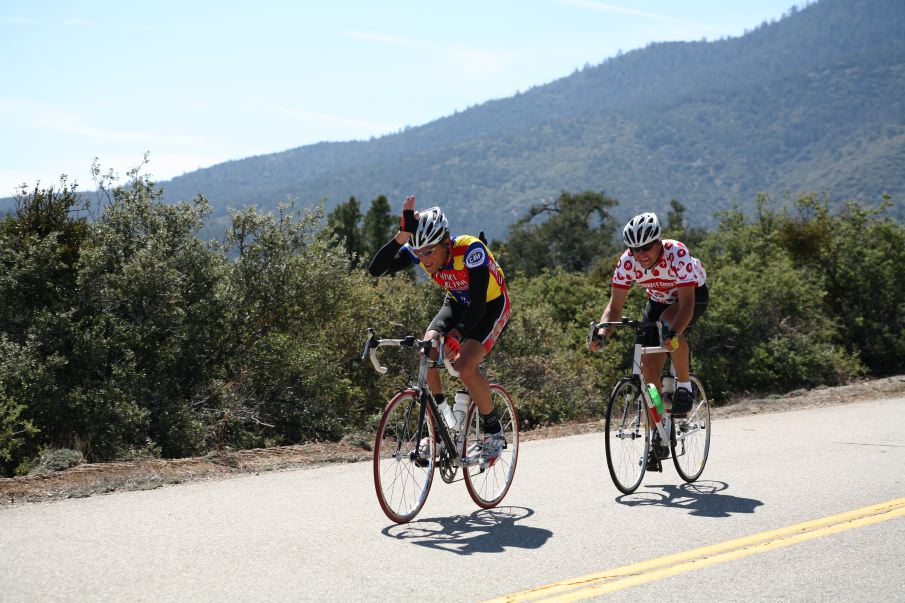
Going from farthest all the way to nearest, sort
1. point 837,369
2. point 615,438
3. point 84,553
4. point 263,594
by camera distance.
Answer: point 837,369 < point 615,438 < point 84,553 < point 263,594

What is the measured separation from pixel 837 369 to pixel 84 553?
810 inches

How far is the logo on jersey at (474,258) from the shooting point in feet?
20.8

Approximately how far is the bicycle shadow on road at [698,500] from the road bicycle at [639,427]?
0.15 m

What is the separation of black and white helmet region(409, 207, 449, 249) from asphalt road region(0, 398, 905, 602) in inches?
77.9

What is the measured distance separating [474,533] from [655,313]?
2.94 m

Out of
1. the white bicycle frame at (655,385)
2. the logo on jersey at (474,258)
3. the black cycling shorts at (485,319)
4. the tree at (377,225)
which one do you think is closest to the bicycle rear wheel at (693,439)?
the white bicycle frame at (655,385)

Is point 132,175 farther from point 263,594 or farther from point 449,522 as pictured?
point 263,594

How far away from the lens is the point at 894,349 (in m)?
25.5

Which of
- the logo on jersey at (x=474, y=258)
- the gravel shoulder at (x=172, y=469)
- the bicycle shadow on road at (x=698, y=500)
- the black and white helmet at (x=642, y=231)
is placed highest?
the black and white helmet at (x=642, y=231)

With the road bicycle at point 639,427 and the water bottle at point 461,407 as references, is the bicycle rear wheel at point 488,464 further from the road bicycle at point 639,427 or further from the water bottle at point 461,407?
the road bicycle at point 639,427

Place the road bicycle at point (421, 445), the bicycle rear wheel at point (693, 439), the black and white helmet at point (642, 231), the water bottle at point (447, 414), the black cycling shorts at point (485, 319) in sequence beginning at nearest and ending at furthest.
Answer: the road bicycle at point (421, 445) → the water bottle at point (447, 414) → the black cycling shorts at point (485, 319) → the black and white helmet at point (642, 231) → the bicycle rear wheel at point (693, 439)

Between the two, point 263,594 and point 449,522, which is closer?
point 263,594

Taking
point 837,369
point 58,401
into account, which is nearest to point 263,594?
point 58,401

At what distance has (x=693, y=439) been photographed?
8008 mm
